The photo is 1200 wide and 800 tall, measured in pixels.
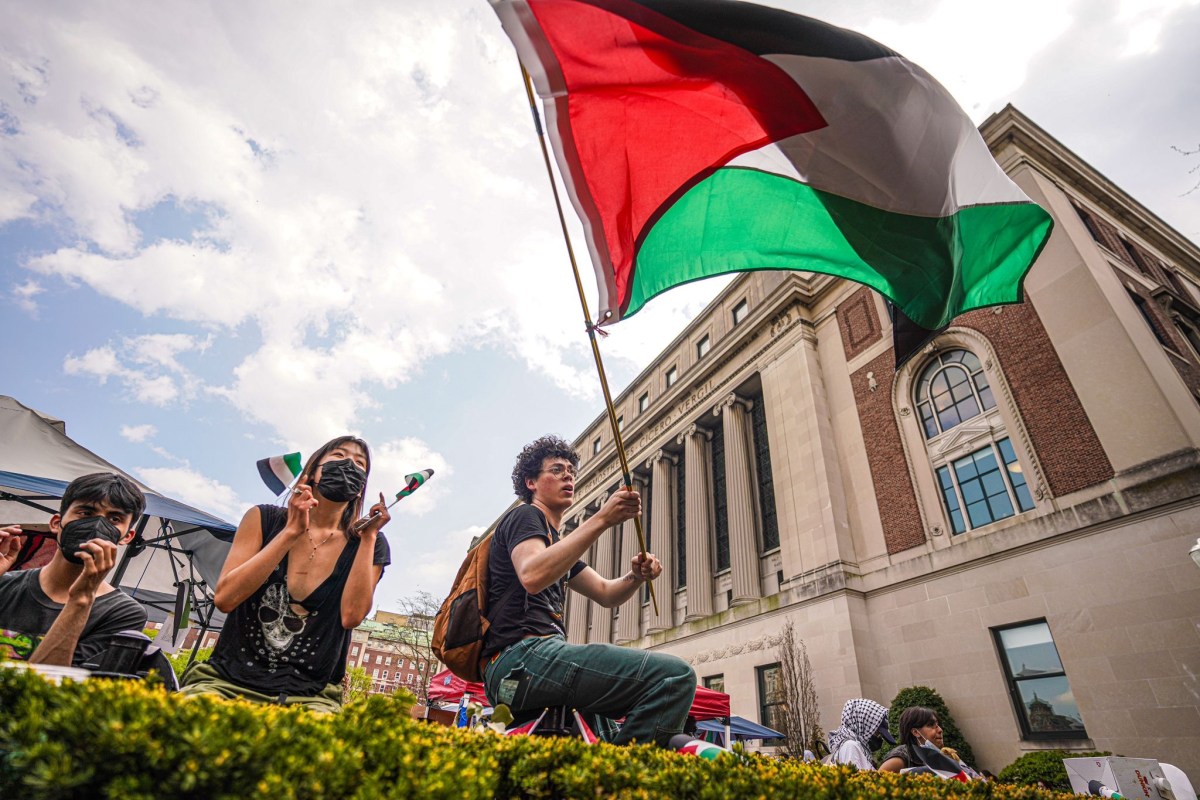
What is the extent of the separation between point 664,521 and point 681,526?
0.96m

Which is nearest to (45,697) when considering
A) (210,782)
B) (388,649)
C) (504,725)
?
(210,782)

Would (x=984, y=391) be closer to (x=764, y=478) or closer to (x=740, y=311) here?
(x=764, y=478)

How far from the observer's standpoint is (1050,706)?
12258 mm

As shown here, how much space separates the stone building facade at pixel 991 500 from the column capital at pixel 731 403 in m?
0.06

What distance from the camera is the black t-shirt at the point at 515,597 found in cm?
281

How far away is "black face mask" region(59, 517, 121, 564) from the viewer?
103 inches

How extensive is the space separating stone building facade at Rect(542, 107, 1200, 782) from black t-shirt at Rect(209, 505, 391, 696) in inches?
391

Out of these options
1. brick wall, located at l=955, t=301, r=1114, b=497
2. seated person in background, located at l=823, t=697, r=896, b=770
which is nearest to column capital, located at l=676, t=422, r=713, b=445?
brick wall, located at l=955, t=301, r=1114, b=497

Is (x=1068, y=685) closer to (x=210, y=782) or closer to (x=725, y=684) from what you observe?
(x=725, y=684)

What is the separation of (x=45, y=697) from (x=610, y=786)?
55.4 inches

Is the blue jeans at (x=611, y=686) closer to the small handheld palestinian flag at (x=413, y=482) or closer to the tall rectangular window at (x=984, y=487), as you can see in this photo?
the small handheld palestinian flag at (x=413, y=482)

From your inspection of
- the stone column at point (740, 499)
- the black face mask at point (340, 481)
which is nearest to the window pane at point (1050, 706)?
the stone column at point (740, 499)

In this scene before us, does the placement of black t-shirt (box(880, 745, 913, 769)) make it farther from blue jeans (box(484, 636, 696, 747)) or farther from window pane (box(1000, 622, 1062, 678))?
window pane (box(1000, 622, 1062, 678))

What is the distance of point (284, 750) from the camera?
1.21 m
